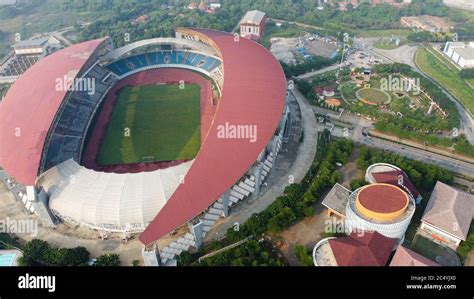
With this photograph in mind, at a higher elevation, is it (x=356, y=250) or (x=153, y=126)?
(x=356, y=250)

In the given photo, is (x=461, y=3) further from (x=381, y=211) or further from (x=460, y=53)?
(x=381, y=211)

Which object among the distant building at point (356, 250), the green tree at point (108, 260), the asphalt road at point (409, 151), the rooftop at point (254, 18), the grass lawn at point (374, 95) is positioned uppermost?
the rooftop at point (254, 18)

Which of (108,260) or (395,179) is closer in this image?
(108,260)

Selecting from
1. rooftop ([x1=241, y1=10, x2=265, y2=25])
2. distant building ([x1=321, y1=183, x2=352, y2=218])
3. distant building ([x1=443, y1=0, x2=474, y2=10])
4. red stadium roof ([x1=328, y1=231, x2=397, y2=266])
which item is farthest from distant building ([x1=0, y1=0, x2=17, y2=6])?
Answer: distant building ([x1=443, y1=0, x2=474, y2=10])

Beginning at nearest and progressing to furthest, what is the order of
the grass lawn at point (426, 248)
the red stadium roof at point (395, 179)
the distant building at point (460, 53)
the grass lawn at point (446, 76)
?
the grass lawn at point (426, 248)
the red stadium roof at point (395, 179)
the grass lawn at point (446, 76)
the distant building at point (460, 53)

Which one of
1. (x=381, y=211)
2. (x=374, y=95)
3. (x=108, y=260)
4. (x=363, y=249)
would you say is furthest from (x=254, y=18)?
(x=108, y=260)

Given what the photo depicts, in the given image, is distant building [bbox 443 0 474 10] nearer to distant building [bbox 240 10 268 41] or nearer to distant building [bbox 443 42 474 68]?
distant building [bbox 443 42 474 68]

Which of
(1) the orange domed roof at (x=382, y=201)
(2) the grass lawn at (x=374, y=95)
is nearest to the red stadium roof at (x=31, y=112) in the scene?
(1) the orange domed roof at (x=382, y=201)

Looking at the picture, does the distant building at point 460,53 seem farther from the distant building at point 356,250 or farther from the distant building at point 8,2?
the distant building at point 8,2
